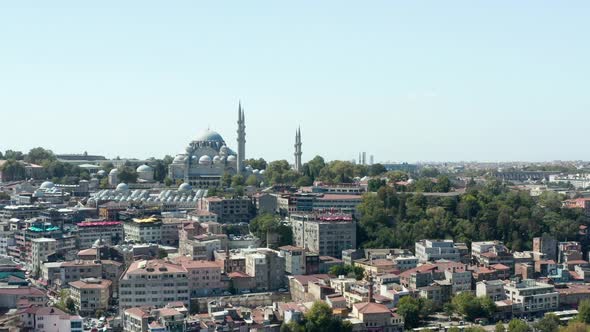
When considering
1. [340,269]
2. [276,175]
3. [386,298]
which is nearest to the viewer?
[386,298]

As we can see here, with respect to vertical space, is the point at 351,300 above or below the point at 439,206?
below

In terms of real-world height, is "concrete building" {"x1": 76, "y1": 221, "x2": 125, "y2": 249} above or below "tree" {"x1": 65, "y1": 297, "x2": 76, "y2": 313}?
above

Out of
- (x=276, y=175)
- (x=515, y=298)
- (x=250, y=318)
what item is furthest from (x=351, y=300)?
(x=276, y=175)

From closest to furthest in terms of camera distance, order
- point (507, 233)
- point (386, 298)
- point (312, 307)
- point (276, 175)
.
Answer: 1. point (312, 307)
2. point (386, 298)
3. point (507, 233)
4. point (276, 175)

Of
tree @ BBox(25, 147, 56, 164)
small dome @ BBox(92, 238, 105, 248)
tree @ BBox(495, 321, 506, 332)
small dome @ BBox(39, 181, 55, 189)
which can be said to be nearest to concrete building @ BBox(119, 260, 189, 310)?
small dome @ BBox(92, 238, 105, 248)

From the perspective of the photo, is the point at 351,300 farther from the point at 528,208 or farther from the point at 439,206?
the point at 528,208

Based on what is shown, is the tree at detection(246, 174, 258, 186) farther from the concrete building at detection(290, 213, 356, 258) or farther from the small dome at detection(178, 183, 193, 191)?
the concrete building at detection(290, 213, 356, 258)

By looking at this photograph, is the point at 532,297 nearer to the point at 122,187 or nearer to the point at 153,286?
the point at 153,286

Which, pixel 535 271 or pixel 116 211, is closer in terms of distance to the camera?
pixel 535 271
